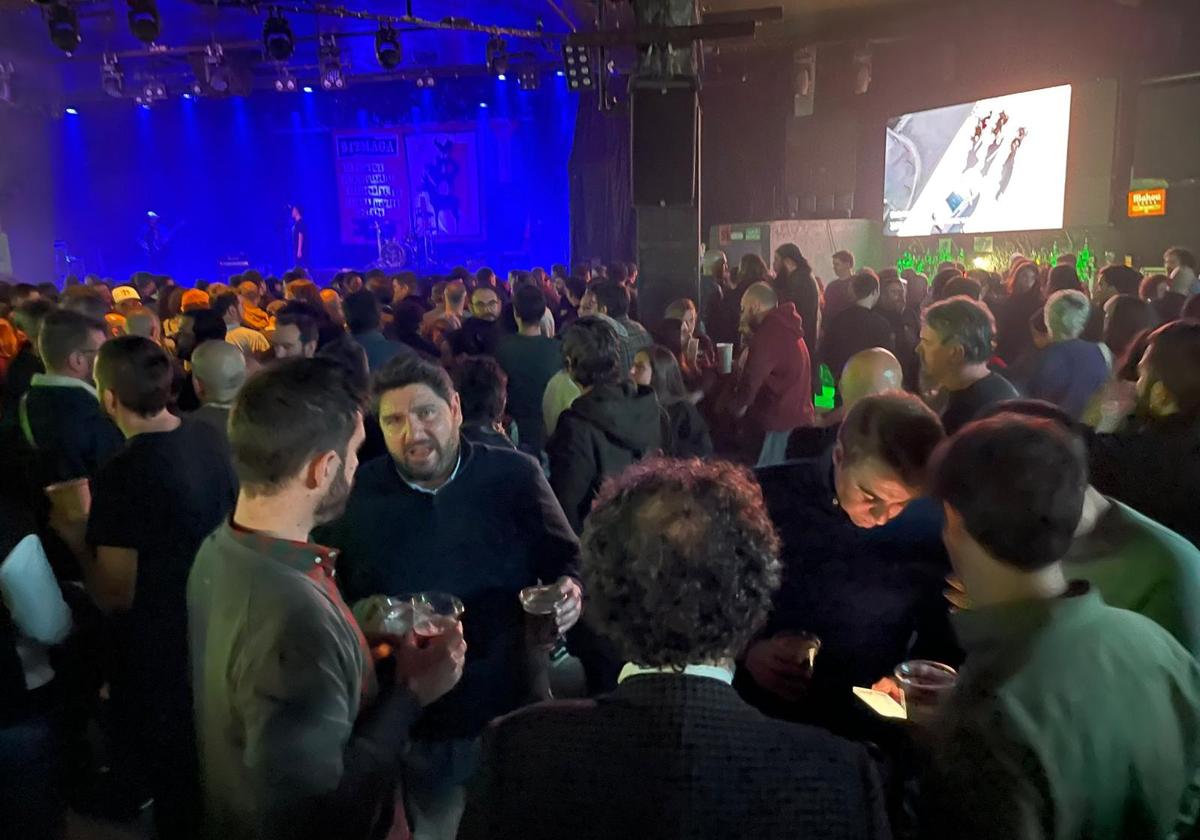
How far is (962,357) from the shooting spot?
3176 millimetres

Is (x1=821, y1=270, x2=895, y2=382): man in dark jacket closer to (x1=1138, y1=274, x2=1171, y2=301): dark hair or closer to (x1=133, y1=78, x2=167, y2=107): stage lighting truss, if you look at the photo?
(x1=1138, y1=274, x2=1171, y2=301): dark hair

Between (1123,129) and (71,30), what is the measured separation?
10.9 meters

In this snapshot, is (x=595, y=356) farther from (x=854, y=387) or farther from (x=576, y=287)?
(x=576, y=287)

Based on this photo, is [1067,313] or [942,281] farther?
[942,281]

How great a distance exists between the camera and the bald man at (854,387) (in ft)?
8.74

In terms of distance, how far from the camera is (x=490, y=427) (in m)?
3.20

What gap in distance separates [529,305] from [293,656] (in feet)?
11.4

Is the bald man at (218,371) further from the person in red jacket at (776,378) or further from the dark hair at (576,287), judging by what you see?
the dark hair at (576,287)

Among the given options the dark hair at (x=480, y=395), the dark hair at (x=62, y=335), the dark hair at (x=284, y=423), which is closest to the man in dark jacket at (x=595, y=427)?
the dark hair at (x=480, y=395)

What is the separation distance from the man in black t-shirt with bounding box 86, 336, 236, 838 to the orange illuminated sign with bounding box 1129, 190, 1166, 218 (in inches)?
380

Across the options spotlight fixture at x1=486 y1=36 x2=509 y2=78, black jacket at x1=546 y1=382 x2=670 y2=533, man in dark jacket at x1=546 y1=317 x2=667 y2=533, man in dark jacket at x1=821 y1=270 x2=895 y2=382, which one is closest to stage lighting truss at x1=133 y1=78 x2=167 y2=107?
spotlight fixture at x1=486 y1=36 x2=509 y2=78

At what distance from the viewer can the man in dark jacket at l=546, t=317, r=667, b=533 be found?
310cm

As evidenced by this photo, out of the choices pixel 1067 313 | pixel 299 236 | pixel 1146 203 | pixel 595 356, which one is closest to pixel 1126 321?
pixel 1067 313

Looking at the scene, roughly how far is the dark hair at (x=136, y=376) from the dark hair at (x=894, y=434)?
77.7 inches
